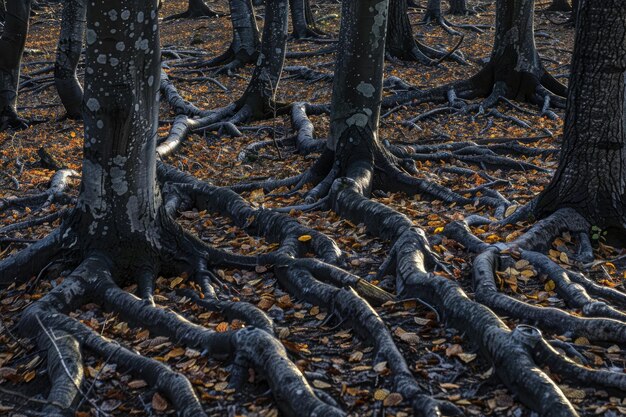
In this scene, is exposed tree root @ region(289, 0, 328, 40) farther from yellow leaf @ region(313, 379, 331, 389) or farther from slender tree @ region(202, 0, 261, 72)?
yellow leaf @ region(313, 379, 331, 389)

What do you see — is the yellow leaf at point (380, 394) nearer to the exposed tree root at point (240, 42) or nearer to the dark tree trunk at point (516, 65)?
the dark tree trunk at point (516, 65)

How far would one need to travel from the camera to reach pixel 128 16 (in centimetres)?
601

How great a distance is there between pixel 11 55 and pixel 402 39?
29.1 ft

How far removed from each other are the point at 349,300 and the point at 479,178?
4.36m

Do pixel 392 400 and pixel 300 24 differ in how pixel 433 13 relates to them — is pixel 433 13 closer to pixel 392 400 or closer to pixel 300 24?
pixel 300 24

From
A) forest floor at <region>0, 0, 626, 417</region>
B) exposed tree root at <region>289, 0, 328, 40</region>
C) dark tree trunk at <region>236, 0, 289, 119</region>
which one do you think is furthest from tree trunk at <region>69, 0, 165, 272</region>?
exposed tree root at <region>289, 0, 328, 40</region>

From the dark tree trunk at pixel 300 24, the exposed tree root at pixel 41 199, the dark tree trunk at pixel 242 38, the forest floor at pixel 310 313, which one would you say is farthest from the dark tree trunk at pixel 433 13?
the exposed tree root at pixel 41 199

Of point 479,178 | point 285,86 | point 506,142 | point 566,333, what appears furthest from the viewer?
point 285,86

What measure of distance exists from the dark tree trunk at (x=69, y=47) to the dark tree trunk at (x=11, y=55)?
0.95m

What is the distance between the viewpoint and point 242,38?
18.2 meters

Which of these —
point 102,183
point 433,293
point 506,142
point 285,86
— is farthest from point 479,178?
point 285,86

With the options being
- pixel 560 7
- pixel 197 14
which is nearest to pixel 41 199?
pixel 197 14

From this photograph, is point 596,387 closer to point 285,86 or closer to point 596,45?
point 596,45

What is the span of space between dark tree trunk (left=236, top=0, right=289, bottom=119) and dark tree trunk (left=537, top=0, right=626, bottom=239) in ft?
24.2
